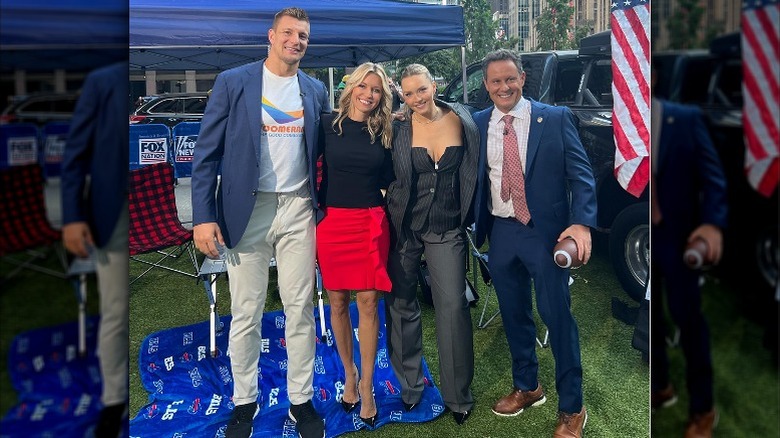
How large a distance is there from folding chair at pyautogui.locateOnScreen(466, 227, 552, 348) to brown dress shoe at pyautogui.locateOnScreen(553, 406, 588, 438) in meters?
0.27

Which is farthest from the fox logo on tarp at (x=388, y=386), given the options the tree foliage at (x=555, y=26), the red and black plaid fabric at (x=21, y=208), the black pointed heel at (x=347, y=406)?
the red and black plaid fabric at (x=21, y=208)

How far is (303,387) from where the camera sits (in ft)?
6.73

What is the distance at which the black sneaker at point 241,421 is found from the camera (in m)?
2.03

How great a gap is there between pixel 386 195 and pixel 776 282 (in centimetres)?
133

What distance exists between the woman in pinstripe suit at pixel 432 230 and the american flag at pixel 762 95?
1173mm

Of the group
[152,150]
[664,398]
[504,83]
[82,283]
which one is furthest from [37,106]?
[504,83]

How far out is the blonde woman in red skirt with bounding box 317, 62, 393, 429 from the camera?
1884 millimetres

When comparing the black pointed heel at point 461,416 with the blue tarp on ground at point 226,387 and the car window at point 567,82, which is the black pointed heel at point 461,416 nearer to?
the blue tarp on ground at point 226,387

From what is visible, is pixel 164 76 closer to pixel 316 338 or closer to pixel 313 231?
pixel 313 231

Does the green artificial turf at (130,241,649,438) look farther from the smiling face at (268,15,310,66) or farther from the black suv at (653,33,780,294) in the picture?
the black suv at (653,33,780,294)

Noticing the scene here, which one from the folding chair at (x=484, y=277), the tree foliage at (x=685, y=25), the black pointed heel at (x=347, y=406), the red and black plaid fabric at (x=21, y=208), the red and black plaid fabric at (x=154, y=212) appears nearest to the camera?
the red and black plaid fabric at (x=21, y=208)

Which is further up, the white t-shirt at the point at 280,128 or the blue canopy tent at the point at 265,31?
the blue canopy tent at the point at 265,31

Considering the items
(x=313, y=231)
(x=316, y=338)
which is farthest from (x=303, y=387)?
(x=313, y=231)

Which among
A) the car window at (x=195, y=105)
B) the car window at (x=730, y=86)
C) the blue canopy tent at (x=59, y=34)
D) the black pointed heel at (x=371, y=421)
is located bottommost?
the black pointed heel at (x=371, y=421)
